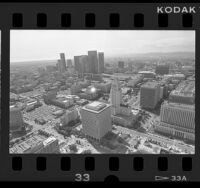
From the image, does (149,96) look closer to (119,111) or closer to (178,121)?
(119,111)

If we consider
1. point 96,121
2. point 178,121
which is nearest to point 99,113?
point 96,121

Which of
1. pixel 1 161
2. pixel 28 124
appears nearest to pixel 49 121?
pixel 28 124

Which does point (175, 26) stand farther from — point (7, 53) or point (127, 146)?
point (127, 146)

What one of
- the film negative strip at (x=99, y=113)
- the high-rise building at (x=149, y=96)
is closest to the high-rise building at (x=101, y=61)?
the film negative strip at (x=99, y=113)

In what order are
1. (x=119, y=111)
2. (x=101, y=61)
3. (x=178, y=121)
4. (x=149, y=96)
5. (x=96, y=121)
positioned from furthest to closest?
(x=149, y=96) < (x=119, y=111) < (x=178, y=121) < (x=101, y=61) < (x=96, y=121)

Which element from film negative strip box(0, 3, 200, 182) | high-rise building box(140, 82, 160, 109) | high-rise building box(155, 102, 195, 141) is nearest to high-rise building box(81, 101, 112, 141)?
film negative strip box(0, 3, 200, 182)

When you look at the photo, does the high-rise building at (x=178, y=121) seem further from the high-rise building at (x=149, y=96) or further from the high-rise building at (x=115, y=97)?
the high-rise building at (x=115, y=97)
